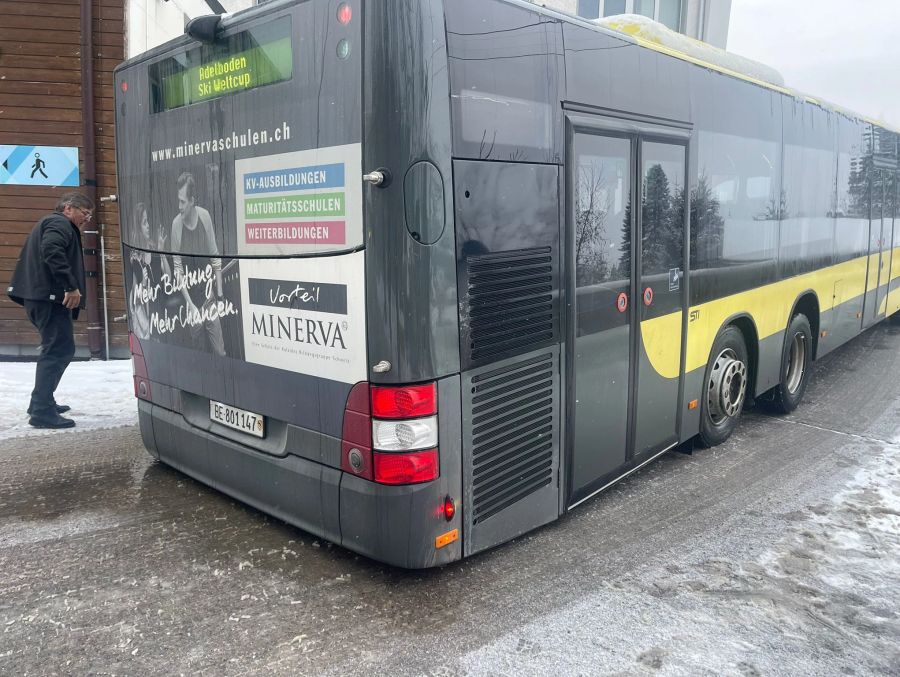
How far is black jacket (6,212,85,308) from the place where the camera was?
5.90 meters

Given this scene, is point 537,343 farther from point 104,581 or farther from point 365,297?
point 104,581

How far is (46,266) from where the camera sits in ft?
19.5

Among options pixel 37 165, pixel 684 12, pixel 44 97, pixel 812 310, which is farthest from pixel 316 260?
pixel 684 12

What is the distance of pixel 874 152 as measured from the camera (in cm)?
880

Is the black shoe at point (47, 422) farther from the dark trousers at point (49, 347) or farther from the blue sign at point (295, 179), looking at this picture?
the blue sign at point (295, 179)

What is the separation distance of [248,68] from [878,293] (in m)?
9.02

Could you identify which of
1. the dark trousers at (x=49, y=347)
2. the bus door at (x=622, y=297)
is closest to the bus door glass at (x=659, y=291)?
the bus door at (x=622, y=297)

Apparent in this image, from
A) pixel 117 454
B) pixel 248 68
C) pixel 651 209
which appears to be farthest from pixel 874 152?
pixel 117 454

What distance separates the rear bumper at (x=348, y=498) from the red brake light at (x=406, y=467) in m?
0.04

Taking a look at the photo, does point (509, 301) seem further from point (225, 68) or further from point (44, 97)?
point (44, 97)

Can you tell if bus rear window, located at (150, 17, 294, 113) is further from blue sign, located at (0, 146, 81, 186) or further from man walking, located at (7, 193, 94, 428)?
blue sign, located at (0, 146, 81, 186)

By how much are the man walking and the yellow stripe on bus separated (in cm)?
460

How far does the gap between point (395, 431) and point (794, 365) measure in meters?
5.30

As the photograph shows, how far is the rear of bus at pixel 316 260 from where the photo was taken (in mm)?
3123
